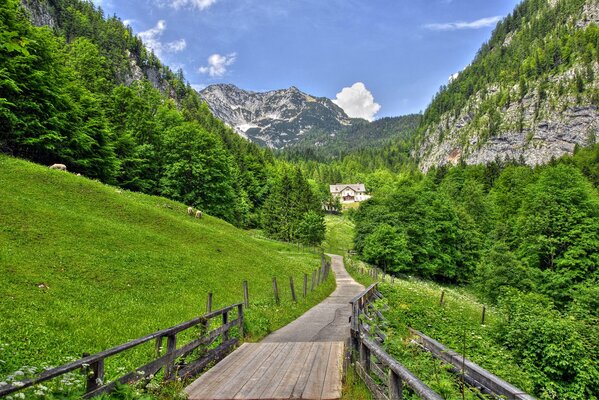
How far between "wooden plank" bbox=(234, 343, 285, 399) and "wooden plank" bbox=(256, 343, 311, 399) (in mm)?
326

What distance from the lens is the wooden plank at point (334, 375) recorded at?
7262 mm

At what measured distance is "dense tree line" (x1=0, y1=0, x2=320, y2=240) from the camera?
3691 centimetres

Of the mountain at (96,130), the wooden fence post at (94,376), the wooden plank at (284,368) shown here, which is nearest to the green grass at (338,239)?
the mountain at (96,130)

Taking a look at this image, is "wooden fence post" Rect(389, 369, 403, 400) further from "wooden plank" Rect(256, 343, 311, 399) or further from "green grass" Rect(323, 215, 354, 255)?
"green grass" Rect(323, 215, 354, 255)

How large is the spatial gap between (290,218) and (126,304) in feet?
213

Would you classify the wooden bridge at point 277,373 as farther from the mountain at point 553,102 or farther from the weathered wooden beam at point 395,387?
the mountain at point 553,102

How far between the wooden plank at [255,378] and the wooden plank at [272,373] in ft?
0.09

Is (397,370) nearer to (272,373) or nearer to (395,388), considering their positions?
(395,388)

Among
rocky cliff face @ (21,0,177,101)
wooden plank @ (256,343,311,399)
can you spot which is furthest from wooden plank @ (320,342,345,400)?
rocky cliff face @ (21,0,177,101)

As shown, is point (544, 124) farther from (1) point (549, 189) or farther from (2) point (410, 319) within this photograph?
(2) point (410, 319)

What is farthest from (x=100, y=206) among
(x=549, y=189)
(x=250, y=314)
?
(x=549, y=189)

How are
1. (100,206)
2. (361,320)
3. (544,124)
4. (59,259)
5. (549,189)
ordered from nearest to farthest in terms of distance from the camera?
(361,320), (59,259), (100,206), (549,189), (544,124)

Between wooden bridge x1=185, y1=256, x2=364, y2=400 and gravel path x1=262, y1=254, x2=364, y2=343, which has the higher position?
wooden bridge x1=185, y1=256, x2=364, y2=400

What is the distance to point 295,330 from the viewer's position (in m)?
16.6
